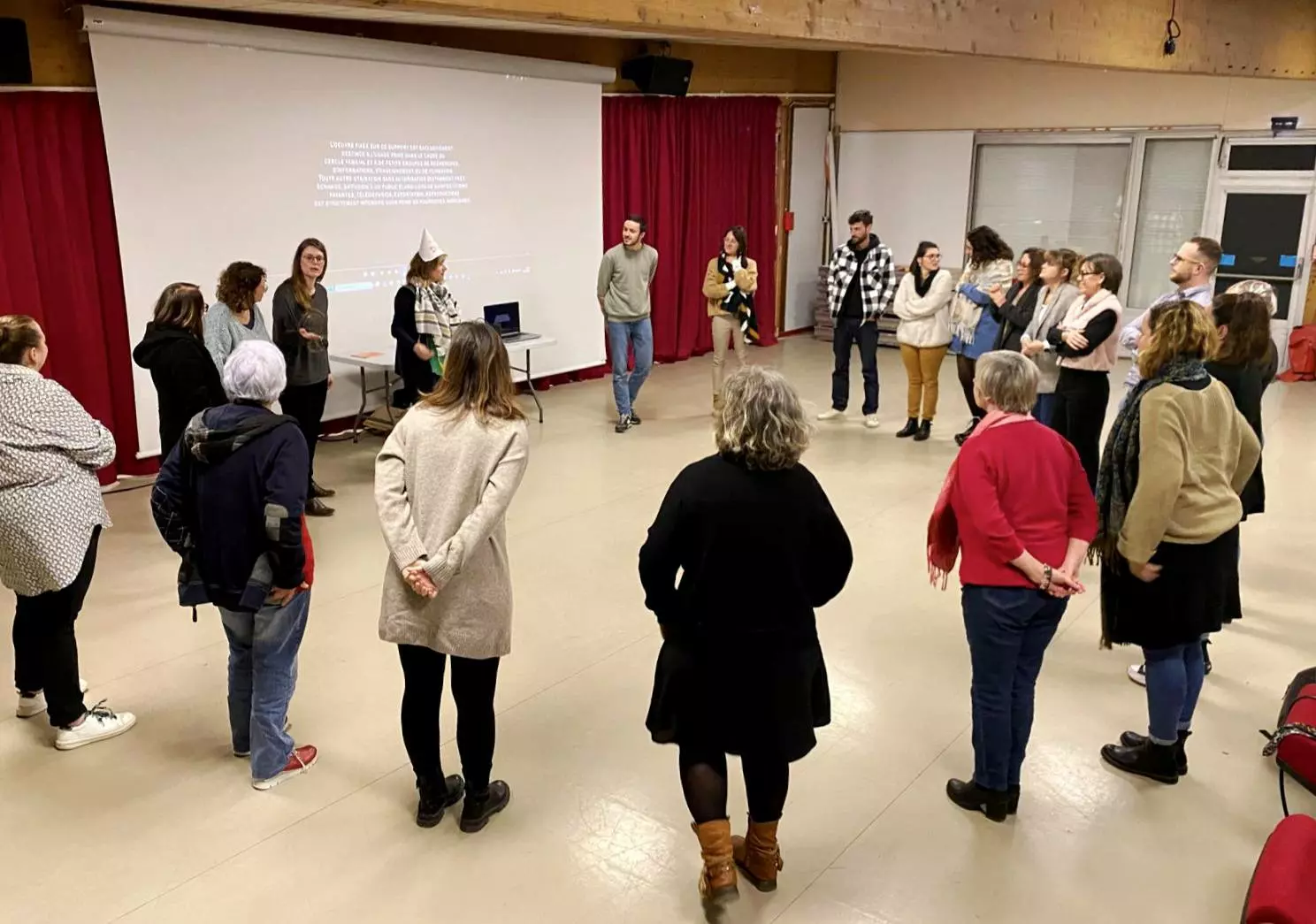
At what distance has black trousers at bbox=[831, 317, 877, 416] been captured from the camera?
22.4 feet

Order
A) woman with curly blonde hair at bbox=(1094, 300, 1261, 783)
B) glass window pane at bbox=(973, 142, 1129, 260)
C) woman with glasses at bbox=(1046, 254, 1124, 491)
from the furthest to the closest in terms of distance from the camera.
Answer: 1. glass window pane at bbox=(973, 142, 1129, 260)
2. woman with glasses at bbox=(1046, 254, 1124, 491)
3. woman with curly blonde hair at bbox=(1094, 300, 1261, 783)

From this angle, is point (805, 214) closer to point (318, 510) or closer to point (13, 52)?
point (318, 510)

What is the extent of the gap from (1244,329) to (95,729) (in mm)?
3854

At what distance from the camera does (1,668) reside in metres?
3.67

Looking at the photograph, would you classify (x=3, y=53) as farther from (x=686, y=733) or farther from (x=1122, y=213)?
(x=1122, y=213)

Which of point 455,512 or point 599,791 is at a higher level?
point 455,512

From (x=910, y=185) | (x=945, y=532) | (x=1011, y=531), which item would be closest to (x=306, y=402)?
(x=945, y=532)

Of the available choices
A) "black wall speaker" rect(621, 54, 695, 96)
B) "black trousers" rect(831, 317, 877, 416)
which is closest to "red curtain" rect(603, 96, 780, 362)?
"black wall speaker" rect(621, 54, 695, 96)

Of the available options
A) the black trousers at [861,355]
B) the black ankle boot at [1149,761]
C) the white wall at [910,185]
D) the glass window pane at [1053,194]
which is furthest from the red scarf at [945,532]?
the white wall at [910,185]

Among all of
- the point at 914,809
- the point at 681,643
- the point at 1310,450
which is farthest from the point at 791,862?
the point at 1310,450

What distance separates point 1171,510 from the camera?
2695 mm

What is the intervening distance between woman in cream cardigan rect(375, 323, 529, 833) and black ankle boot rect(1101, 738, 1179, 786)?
191 centimetres

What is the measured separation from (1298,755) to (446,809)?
247 centimetres

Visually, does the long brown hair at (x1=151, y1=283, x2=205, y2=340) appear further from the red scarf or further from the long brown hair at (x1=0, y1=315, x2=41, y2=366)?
the red scarf
